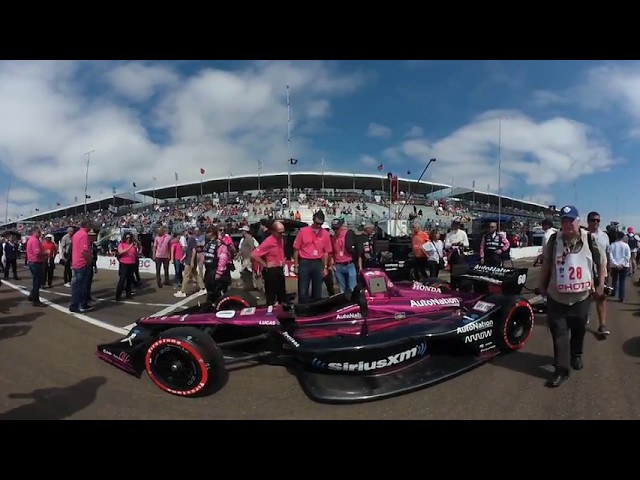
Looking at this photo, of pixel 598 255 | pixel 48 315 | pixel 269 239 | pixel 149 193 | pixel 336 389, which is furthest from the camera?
pixel 149 193

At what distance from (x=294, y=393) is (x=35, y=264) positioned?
7.15 metres

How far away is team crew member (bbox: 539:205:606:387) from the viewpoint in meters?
3.26

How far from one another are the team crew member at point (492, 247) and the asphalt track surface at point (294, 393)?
88.0 inches

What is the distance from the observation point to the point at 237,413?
9.13ft

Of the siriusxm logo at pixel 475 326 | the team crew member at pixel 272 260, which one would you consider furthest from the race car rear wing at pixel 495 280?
the team crew member at pixel 272 260

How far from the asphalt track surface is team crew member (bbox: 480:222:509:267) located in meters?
2.23

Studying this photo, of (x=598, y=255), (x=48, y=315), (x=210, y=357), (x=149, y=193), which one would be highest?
(x=149, y=193)

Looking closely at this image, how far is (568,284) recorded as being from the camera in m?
3.28

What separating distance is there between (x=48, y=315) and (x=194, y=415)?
5.21m

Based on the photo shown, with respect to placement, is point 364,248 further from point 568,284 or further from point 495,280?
point 568,284

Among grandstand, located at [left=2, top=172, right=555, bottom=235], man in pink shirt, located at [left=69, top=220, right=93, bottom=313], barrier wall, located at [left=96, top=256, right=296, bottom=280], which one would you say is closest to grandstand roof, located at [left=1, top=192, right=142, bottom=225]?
grandstand, located at [left=2, top=172, right=555, bottom=235]

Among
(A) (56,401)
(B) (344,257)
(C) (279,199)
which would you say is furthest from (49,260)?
(C) (279,199)
